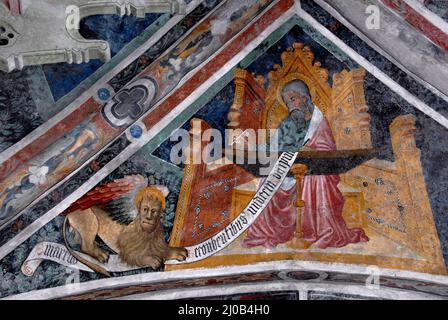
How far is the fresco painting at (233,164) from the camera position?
32.7 feet

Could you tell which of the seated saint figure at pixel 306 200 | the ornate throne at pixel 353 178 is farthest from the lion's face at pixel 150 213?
the seated saint figure at pixel 306 200

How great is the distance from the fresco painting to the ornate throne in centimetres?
2

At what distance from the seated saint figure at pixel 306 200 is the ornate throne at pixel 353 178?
A: 8cm

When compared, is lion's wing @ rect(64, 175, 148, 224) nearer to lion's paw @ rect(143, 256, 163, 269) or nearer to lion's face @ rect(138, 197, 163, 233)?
lion's face @ rect(138, 197, 163, 233)

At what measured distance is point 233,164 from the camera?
10.7m

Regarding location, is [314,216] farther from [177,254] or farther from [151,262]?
[151,262]

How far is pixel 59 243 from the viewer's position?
10.1m

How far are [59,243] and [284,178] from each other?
102 inches

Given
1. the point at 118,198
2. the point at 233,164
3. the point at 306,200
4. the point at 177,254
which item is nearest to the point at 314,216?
the point at 306,200

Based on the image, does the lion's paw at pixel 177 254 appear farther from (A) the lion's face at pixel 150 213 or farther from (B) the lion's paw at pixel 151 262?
(A) the lion's face at pixel 150 213

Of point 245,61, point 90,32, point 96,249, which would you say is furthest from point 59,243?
point 245,61

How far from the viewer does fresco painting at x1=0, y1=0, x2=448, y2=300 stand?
9977 mm

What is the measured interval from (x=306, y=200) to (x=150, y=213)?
174cm

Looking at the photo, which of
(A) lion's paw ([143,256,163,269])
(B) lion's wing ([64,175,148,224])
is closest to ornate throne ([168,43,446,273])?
(A) lion's paw ([143,256,163,269])
